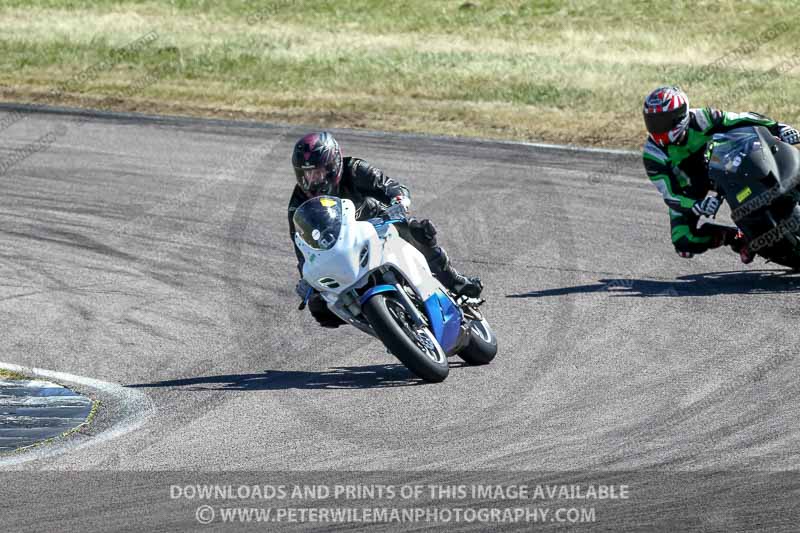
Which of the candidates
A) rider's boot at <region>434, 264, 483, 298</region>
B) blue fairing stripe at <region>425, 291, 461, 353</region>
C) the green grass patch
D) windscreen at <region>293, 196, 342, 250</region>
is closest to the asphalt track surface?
blue fairing stripe at <region>425, 291, 461, 353</region>

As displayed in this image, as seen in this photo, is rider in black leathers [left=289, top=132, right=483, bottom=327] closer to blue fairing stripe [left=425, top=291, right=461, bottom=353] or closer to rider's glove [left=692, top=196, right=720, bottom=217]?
blue fairing stripe [left=425, top=291, right=461, bottom=353]

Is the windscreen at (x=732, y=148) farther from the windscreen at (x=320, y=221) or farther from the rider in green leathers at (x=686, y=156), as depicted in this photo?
A: the windscreen at (x=320, y=221)

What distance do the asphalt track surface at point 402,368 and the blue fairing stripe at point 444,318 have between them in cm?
30

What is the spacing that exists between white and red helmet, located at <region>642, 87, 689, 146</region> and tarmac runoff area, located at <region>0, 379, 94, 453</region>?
603cm

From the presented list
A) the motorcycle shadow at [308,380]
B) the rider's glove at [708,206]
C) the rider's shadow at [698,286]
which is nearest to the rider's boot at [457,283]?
the motorcycle shadow at [308,380]

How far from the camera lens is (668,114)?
1225 centimetres

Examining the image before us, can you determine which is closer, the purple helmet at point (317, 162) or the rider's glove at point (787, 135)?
the purple helmet at point (317, 162)

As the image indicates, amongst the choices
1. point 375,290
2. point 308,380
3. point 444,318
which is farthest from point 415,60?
point 375,290

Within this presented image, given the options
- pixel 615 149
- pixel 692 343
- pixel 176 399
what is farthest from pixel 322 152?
pixel 615 149

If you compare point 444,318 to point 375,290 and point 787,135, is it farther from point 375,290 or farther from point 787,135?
point 787,135

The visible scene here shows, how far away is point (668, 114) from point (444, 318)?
408 cm

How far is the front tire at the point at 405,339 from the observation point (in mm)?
8695

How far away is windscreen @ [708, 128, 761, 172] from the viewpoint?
465 inches

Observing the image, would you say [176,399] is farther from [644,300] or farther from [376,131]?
[376,131]
